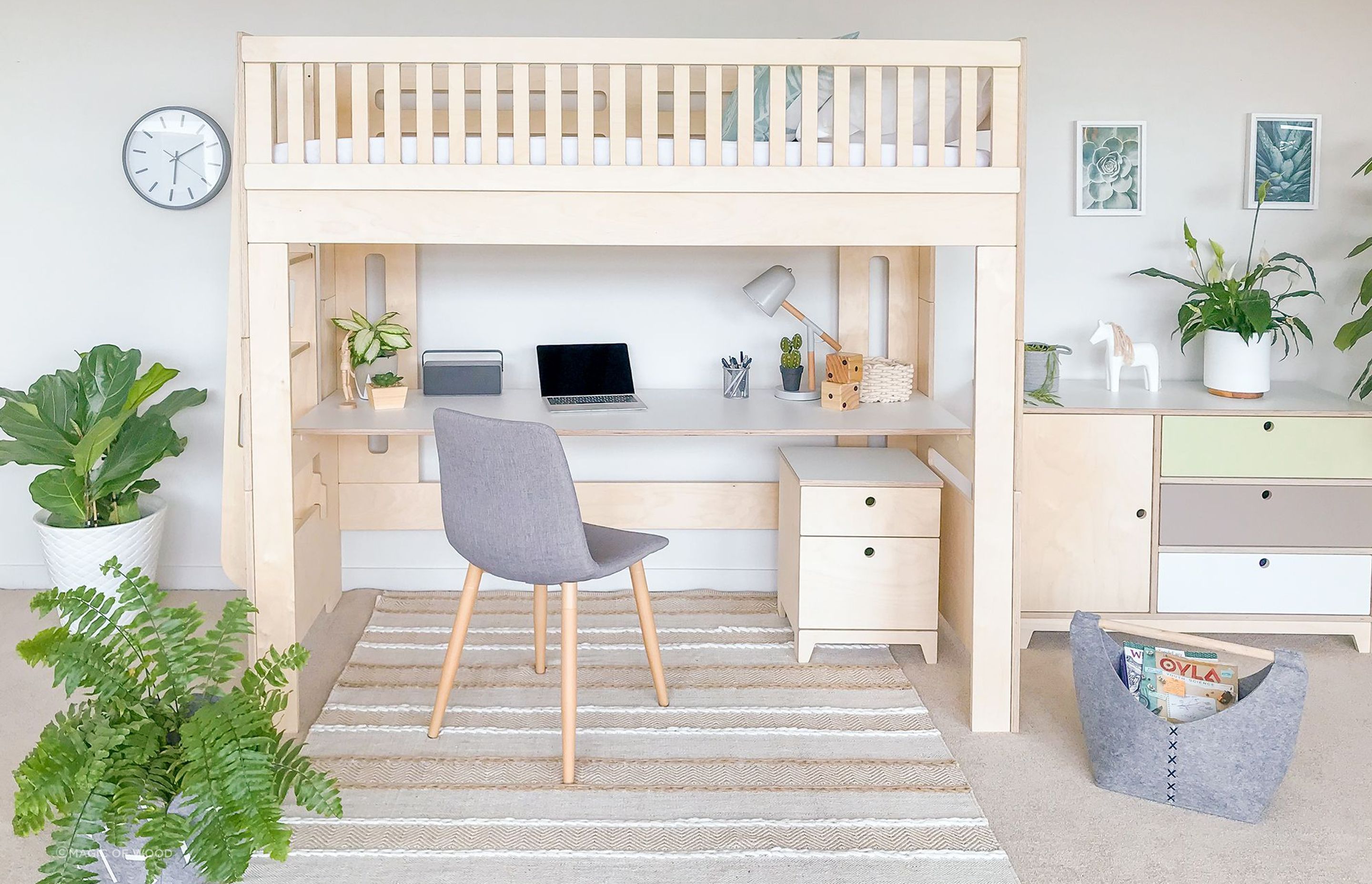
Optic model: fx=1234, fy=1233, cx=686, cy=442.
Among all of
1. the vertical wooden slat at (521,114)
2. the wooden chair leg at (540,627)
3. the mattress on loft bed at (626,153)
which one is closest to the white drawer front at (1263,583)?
the mattress on loft bed at (626,153)

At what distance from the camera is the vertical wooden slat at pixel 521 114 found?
268 centimetres

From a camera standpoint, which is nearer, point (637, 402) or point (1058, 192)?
point (637, 402)

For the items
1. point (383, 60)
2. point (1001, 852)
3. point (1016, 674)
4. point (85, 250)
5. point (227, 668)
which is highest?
point (383, 60)

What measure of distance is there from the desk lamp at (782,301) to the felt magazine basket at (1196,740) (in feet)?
4.12

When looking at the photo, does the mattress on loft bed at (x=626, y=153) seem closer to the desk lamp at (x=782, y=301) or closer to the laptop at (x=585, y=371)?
the desk lamp at (x=782, y=301)

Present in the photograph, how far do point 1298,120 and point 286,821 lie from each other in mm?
3428

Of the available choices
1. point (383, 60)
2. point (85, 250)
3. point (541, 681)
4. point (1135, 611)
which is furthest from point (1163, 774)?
point (85, 250)

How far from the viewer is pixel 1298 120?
3.75 metres

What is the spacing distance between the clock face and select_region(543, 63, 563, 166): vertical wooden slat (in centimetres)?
150

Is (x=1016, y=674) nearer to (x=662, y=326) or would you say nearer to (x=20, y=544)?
(x=662, y=326)

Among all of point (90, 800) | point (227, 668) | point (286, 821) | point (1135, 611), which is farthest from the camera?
point (1135, 611)

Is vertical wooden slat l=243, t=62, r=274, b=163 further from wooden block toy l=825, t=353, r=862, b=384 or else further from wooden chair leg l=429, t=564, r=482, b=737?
wooden block toy l=825, t=353, r=862, b=384

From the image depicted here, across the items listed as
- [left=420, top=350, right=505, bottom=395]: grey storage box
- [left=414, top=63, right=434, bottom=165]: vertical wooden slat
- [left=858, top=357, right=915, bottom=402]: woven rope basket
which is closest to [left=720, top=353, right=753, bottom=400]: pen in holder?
[left=858, top=357, right=915, bottom=402]: woven rope basket

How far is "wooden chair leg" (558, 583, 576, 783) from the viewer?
2.56 meters
